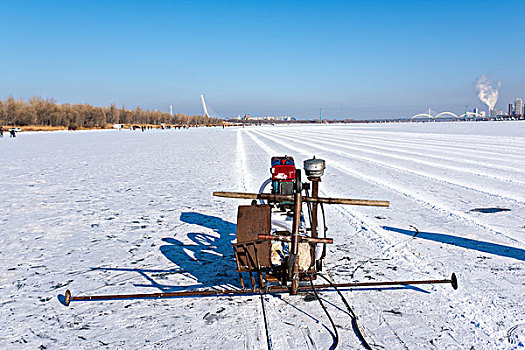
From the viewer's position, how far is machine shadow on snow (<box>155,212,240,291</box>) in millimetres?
4250

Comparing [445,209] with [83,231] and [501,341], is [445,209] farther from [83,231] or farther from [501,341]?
[83,231]

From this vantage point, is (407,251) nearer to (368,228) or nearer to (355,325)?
(368,228)

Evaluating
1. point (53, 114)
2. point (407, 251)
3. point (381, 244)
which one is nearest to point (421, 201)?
point (381, 244)

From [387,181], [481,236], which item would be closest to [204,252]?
[481,236]

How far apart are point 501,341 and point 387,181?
25.6 feet

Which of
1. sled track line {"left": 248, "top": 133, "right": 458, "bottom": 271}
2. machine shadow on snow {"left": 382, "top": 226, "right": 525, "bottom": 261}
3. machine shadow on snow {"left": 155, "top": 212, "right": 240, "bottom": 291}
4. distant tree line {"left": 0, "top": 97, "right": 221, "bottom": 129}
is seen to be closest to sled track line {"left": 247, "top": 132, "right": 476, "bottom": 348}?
sled track line {"left": 248, "top": 133, "right": 458, "bottom": 271}

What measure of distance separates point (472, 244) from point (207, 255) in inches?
141

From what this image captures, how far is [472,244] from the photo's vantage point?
5273mm

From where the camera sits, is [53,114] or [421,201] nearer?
[421,201]

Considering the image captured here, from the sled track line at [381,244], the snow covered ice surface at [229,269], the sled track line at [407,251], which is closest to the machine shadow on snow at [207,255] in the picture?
the snow covered ice surface at [229,269]

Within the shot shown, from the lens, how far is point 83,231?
6.17 meters

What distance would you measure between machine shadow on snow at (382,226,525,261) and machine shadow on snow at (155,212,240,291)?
8.58 ft

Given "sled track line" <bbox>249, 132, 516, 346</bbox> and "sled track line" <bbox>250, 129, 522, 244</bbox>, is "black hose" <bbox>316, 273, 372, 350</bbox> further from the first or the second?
"sled track line" <bbox>250, 129, 522, 244</bbox>

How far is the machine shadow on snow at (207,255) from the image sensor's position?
4.25 metres
